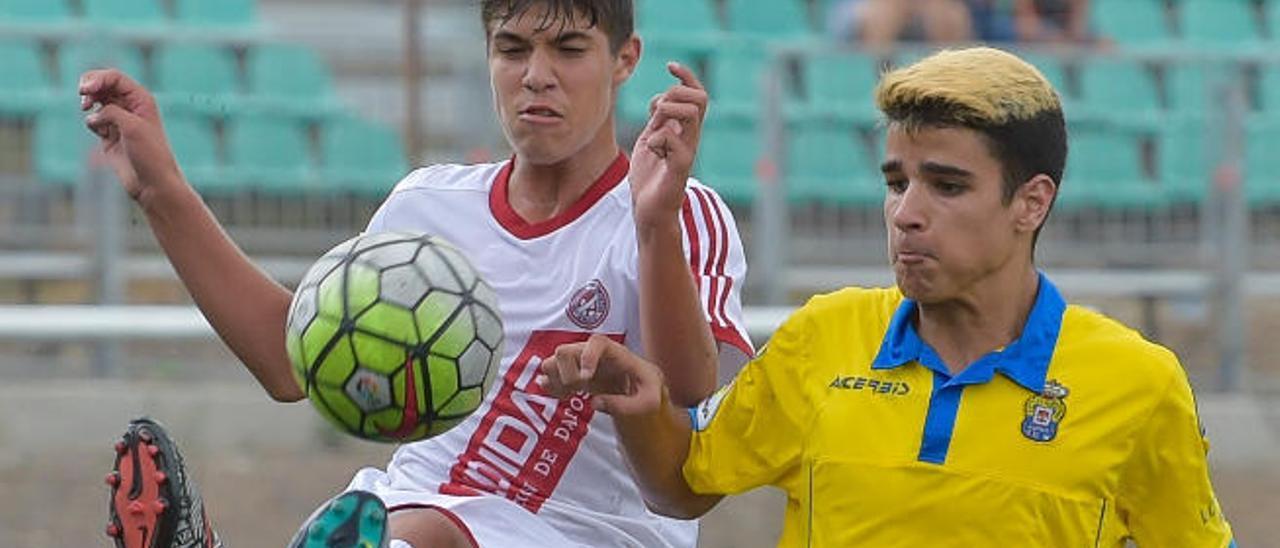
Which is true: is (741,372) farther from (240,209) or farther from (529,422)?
(240,209)

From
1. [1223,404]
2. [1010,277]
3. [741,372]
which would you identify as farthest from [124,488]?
[1223,404]

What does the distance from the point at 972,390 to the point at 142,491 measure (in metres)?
1.57

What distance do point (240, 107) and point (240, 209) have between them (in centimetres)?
50

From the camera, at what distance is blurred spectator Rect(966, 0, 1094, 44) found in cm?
1186

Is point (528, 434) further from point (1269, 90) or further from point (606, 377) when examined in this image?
point (1269, 90)

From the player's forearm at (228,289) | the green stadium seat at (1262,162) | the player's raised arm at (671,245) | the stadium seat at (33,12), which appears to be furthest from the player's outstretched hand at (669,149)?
the stadium seat at (33,12)

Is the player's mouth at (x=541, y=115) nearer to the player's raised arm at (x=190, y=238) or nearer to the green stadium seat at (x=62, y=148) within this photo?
the player's raised arm at (x=190, y=238)

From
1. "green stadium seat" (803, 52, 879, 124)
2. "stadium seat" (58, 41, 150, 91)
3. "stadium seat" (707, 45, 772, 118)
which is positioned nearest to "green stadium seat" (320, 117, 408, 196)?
"stadium seat" (58, 41, 150, 91)

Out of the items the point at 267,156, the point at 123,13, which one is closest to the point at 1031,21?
the point at 267,156

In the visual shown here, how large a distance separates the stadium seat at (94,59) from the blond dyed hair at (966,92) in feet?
22.7

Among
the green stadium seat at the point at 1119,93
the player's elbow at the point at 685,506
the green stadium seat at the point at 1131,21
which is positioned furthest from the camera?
the green stadium seat at the point at 1131,21

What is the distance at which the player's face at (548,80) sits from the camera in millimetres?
4762

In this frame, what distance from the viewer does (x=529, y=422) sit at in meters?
4.89

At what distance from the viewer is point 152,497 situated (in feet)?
14.9
